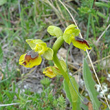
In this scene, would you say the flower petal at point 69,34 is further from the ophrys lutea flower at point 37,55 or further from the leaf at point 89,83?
the leaf at point 89,83

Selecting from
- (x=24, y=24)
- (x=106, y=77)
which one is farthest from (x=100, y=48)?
(x=24, y=24)

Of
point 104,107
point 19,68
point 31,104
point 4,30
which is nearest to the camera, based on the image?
point 31,104

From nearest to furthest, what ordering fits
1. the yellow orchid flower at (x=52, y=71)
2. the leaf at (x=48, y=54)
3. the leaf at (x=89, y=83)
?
the leaf at (x=48, y=54)
the yellow orchid flower at (x=52, y=71)
the leaf at (x=89, y=83)

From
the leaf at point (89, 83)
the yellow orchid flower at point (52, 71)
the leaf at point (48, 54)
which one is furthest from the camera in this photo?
the leaf at point (89, 83)

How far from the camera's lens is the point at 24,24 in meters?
2.38

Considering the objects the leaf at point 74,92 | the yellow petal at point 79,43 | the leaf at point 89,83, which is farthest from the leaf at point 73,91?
the yellow petal at point 79,43

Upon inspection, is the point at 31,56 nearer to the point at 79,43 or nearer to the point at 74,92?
the point at 79,43

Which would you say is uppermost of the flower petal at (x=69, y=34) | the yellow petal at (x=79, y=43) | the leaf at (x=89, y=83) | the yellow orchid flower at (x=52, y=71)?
the flower petal at (x=69, y=34)

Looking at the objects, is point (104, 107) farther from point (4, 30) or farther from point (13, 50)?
point (4, 30)

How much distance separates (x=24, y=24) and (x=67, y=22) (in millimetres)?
578

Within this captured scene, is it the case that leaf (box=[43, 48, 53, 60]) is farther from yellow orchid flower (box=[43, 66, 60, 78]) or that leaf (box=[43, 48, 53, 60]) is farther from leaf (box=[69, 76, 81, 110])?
leaf (box=[69, 76, 81, 110])

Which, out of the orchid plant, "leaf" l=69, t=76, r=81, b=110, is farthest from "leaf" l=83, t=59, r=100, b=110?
the orchid plant

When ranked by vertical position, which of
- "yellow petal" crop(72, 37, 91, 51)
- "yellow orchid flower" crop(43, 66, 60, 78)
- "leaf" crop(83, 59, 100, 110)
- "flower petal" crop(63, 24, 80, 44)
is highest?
"flower petal" crop(63, 24, 80, 44)

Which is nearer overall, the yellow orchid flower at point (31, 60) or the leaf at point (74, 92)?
the yellow orchid flower at point (31, 60)
